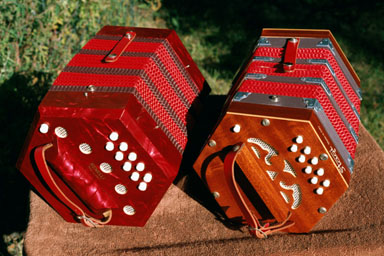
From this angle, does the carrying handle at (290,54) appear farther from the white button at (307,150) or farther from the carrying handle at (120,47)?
the carrying handle at (120,47)

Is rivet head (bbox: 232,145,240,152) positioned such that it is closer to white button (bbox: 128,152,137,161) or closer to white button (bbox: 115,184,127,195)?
white button (bbox: 128,152,137,161)

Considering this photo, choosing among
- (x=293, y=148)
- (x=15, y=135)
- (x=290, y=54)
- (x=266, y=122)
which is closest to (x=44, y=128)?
(x=266, y=122)

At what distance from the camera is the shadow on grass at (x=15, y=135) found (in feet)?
10.0

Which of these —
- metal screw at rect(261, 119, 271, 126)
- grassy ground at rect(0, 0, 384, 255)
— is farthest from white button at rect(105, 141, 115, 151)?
grassy ground at rect(0, 0, 384, 255)

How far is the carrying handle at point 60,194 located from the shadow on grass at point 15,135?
4.03 ft

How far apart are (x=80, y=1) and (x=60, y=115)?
2083 mm

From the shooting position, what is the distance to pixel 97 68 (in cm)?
207

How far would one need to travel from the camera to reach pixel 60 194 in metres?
1.91

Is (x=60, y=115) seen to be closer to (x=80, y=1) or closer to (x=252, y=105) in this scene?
(x=252, y=105)

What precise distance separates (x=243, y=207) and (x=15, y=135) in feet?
7.05

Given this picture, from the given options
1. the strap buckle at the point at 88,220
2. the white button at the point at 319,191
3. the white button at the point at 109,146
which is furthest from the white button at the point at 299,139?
the strap buckle at the point at 88,220

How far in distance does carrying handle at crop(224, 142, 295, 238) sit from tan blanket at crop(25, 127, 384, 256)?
0.25 ft

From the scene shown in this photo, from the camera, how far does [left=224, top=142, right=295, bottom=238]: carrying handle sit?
70.6 inches

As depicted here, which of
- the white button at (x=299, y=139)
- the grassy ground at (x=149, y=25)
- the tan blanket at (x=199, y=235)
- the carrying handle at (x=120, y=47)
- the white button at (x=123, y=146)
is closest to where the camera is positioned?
the white button at (x=299, y=139)
